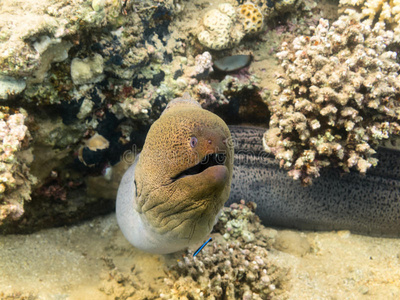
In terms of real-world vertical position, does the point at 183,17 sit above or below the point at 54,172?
above

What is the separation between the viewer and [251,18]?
3090 millimetres

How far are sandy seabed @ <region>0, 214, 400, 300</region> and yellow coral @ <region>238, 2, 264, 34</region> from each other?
7.99 feet

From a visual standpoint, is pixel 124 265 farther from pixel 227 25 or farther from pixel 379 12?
pixel 379 12

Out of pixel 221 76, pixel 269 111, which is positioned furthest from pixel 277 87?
pixel 221 76

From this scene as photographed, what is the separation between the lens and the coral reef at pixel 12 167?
6.53ft

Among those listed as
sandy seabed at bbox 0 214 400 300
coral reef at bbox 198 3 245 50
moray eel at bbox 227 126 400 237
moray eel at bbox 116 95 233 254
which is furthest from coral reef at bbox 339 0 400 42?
moray eel at bbox 116 95 233 254

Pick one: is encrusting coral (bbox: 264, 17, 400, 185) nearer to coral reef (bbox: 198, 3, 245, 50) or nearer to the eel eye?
coral reef (bbox: 198, 3, 245, 50)

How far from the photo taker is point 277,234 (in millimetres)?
3297

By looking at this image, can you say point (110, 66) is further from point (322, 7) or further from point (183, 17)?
point (322, 7)

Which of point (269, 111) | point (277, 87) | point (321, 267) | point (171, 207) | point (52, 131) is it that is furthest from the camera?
point (269, 111)

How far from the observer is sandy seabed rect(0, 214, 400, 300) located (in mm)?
2367

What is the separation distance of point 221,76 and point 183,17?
0.77 meters

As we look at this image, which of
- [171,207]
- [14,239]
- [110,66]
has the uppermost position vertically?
[110,66]

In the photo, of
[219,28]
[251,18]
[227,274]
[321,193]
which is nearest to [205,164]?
[227,274]
